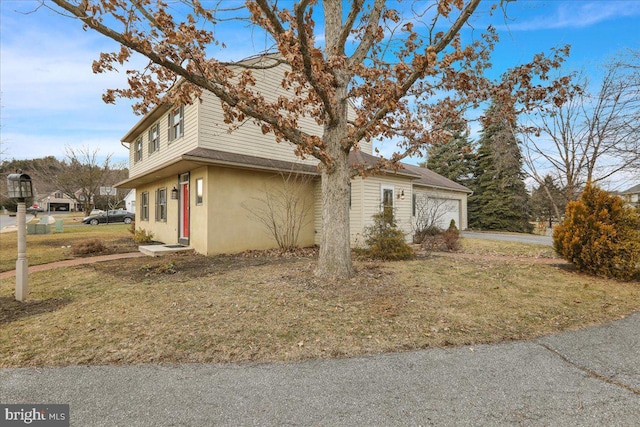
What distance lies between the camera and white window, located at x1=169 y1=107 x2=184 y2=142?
34.5 ft

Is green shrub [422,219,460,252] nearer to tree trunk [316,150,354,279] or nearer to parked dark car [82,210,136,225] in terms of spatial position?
tree trunk [316,150,354,279]

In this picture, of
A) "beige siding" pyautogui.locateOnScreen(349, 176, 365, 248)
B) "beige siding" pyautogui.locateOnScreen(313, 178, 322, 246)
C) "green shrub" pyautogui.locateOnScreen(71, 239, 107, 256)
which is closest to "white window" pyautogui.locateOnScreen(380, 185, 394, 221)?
"beige siding" pyautogui.locateOnScreen(349, 176, 365, 248)

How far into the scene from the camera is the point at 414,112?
7793 mm

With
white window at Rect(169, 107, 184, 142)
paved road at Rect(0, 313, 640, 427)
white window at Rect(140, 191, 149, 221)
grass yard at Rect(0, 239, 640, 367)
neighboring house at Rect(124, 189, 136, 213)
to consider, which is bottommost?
paved road at Rect(0, 313, 640, 427)

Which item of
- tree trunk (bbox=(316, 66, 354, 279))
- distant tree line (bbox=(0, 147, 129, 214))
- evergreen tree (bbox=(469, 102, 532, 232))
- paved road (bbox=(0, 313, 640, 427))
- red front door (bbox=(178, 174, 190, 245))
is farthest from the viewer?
distant tree line (bbox=(0, 147, 129, 214))

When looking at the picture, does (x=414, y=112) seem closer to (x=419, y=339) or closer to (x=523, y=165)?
(x=419, y=339)

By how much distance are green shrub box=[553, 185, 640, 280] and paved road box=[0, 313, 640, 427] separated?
13.8ft

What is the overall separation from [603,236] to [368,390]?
6.73m

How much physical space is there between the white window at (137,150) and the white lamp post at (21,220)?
10941 millimetres

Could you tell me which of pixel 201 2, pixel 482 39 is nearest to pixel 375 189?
pixel 482 39

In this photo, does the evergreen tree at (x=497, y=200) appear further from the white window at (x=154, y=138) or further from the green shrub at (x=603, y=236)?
the white window at (x=154, y=138)

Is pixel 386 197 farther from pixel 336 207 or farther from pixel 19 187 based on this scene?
pixel 19 187

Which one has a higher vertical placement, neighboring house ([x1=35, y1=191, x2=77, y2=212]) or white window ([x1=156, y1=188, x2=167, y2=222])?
neighboring house ([x1=35, y1=191, x2=77, y2=212])

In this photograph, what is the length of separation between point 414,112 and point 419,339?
6081 millimetres
